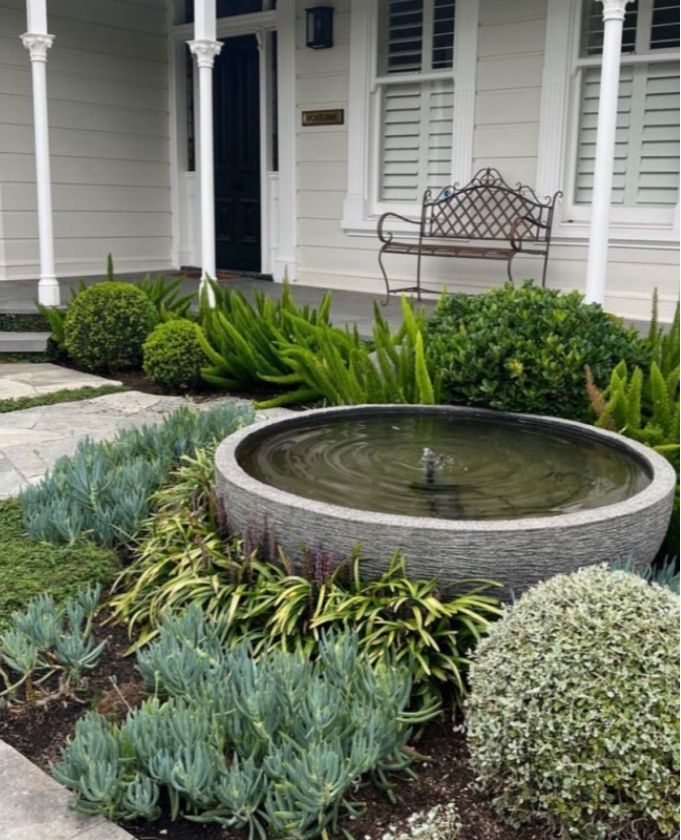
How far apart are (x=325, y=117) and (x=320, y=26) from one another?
34.7 inches

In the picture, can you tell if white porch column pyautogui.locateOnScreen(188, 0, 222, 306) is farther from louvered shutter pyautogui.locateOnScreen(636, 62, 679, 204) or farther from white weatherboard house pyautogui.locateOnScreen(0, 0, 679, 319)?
louvered shutter pyautogui.locateOnScreen(636, 62, 679, 204)

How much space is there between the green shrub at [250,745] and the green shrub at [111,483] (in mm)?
1226

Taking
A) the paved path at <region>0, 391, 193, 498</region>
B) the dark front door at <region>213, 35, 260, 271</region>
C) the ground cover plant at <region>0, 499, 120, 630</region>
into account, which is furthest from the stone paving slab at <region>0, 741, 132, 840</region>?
the dark front door at <region>213, 35, 260, 271</region>

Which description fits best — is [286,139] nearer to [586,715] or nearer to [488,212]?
[488,212]

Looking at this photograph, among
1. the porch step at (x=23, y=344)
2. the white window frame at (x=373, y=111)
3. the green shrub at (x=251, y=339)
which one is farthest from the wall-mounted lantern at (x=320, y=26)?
the green shrub at (x=251, y=339)

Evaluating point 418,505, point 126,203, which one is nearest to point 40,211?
point 126,203

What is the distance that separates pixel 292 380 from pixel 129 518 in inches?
84.6

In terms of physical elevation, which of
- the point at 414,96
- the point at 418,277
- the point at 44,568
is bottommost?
the point at 44,568

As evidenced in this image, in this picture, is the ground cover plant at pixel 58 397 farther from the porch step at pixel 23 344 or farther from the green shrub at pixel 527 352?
the green shrub at pixel 527 352

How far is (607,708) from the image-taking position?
2.04 metres

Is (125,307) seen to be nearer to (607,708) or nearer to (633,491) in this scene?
(633,491)

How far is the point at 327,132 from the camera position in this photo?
10016 millimetres

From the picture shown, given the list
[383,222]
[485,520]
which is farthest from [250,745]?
[383,222]

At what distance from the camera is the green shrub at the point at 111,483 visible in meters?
3.56
